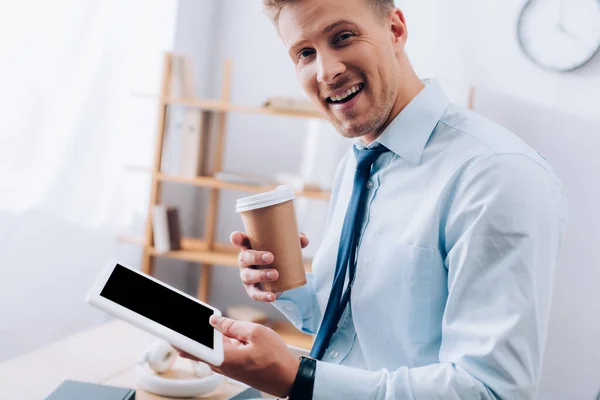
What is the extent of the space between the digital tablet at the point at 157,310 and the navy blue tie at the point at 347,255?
24 centimetres

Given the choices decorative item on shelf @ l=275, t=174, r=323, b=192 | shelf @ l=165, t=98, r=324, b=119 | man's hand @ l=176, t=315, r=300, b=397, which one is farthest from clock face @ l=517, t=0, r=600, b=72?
man's hand @ l=176, t=315, r=300, b=397

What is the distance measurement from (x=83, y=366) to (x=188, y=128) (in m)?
1.95

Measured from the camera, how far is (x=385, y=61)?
1256 millimetres

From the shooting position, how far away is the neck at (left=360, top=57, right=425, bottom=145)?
131 centimetres

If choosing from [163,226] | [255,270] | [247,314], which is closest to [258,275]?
[255,270]

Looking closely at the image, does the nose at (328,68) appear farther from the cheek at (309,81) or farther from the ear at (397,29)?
the ear at (397,29)

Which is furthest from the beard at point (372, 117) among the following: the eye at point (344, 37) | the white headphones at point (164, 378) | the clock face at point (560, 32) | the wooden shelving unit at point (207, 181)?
the clock face at point (560, 32)

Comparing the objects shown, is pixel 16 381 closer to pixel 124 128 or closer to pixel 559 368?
pixel 124 128

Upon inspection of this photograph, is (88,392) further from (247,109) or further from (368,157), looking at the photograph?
(247,109)

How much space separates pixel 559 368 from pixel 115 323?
2.38 m

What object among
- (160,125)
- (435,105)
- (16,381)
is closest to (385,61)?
(435,105)

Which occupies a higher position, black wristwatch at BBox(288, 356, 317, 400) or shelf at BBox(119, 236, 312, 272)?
black wristwatch at BBox(288, 356, 317, 400)

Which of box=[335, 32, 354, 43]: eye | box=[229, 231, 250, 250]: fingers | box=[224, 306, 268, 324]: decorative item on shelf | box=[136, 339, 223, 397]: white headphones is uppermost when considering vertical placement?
box=[335, 32, 354, 43]: eye

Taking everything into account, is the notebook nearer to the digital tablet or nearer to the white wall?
the digital tablet
